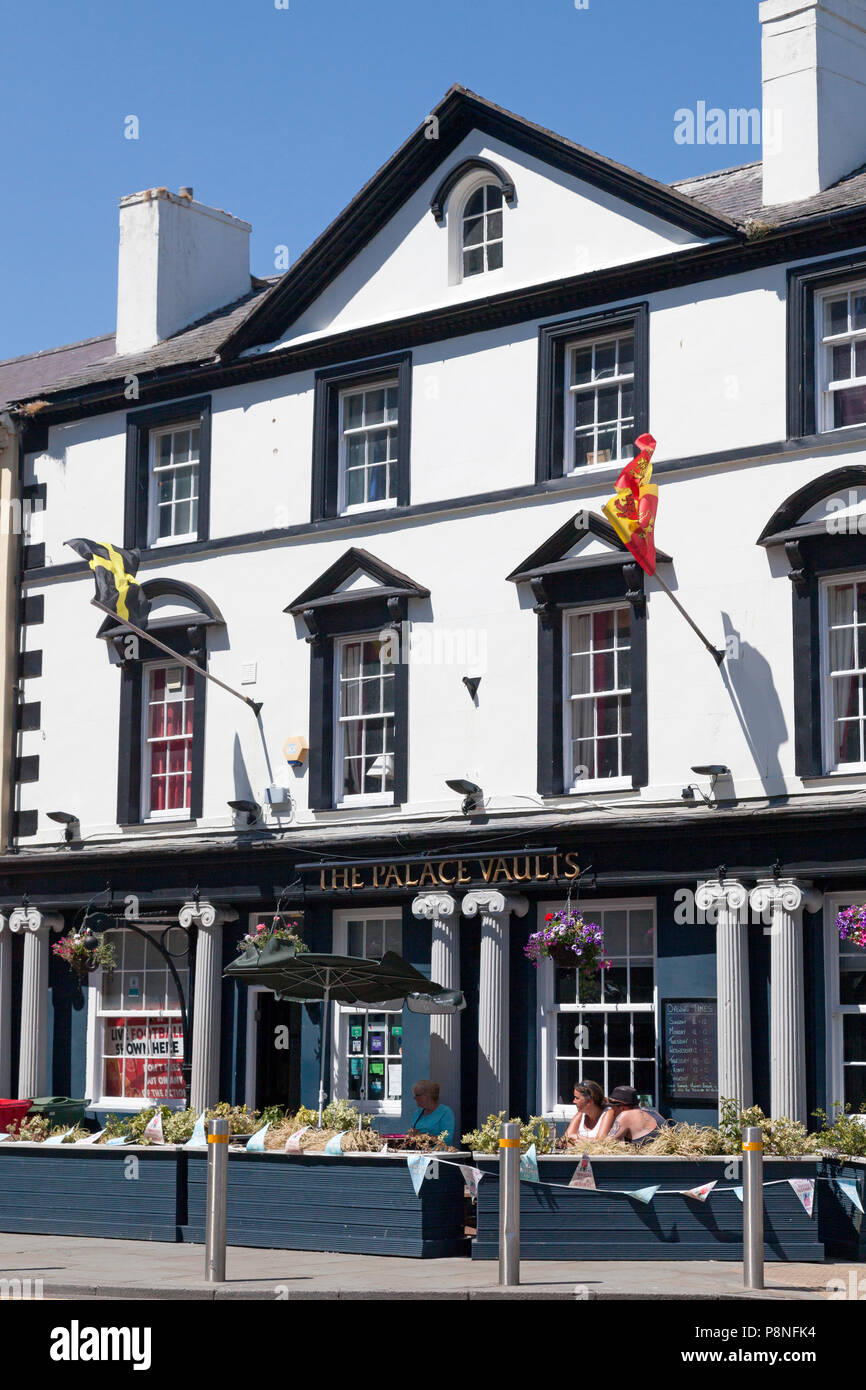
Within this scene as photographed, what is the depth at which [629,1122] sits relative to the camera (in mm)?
17250

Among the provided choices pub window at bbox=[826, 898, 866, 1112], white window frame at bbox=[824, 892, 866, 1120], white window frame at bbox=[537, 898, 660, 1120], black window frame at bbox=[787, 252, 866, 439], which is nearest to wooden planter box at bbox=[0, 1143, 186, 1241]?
→ white window frame at bbox=[537, 898, 660, 1120]

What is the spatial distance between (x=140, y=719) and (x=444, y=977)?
599cm

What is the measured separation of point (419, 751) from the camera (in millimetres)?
22125

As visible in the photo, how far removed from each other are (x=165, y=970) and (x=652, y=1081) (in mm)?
7022

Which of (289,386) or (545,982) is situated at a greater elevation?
(289,386)

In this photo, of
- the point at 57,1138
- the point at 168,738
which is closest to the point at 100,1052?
the point at 168,738

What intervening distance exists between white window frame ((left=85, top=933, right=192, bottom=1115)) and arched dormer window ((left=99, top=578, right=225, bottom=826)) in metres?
2.16

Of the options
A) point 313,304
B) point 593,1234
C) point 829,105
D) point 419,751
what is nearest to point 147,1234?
point 593,1234

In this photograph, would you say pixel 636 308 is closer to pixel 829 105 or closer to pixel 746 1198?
pixel 829 105

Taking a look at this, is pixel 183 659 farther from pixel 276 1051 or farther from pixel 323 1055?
pixel 323 1055

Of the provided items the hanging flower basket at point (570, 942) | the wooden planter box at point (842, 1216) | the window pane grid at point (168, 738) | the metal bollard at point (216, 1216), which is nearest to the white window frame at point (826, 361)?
the hanging flower basket at point (570, 942)

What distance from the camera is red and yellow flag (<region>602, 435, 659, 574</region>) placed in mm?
19297

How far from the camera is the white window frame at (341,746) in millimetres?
22547

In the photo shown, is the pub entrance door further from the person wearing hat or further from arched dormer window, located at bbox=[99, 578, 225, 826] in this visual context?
the person wearing hat
